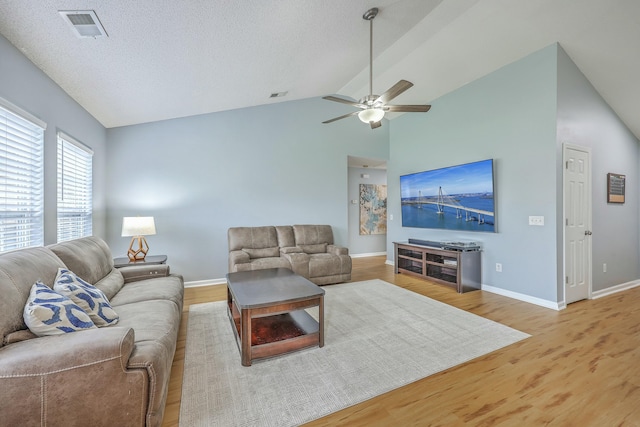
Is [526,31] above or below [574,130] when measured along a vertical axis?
above

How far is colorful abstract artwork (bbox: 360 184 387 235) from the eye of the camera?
7.29 metres

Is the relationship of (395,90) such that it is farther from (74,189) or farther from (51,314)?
(74,189)

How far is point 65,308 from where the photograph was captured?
1.55 m

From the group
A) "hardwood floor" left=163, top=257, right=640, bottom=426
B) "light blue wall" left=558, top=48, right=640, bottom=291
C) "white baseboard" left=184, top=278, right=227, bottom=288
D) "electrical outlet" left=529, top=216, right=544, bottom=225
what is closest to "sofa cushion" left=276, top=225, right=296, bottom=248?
"white baseboard" left=184, top=278, right=227, bottom=288

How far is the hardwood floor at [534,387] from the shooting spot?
160 centimetres

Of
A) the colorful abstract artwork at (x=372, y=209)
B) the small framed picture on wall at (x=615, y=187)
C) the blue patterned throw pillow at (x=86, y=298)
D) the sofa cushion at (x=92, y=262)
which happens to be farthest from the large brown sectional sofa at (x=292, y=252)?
the small framed picture on wall at (x=615, y=187)

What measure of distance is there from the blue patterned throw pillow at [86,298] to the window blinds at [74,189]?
146cm

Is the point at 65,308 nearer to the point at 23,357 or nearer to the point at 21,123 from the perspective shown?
the point at 23,357

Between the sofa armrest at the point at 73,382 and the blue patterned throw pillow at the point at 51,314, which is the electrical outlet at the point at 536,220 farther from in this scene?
the blue patterned throw pillow at the point at 51,314

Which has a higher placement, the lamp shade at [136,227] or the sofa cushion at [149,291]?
the lamp shade at [136,227]

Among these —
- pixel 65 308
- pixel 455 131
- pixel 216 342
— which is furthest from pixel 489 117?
pixel 65 308

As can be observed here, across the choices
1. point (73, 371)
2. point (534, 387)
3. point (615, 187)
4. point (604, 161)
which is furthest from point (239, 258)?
point (615, 187)

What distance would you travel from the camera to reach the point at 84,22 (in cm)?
194

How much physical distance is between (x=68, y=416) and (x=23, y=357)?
33 cm
